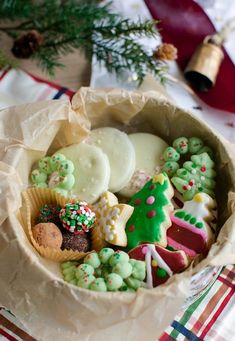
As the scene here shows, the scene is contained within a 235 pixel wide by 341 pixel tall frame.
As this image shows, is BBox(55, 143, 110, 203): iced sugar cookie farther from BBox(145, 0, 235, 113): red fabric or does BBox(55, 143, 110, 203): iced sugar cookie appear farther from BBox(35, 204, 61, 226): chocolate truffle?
BBox(145, 0, 235, 113): red fabric

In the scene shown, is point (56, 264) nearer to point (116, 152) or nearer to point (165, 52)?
point (116, 152)

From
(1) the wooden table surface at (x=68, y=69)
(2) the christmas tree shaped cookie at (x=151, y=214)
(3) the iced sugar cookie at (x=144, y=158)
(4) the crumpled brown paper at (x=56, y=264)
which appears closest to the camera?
(4) the crumpled brown paper at (x=56, y=264)

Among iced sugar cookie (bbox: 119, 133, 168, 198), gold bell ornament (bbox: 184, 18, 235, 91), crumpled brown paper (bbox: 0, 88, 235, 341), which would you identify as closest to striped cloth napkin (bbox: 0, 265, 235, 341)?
crumpled brown paper (bbox: 0, 88, 235, 341)

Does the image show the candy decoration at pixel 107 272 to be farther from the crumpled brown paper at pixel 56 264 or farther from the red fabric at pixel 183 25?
the red fabric at pixel 183 25

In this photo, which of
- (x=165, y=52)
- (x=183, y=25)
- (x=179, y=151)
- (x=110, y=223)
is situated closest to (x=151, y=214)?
(x=110, y=223)

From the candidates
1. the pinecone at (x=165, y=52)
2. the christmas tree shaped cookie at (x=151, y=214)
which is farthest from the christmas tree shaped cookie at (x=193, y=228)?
the pinecone at (x=165, y=52)

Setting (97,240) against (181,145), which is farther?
(181,145)

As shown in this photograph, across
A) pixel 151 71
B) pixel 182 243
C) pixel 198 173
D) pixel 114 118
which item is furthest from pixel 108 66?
pixel 182 243
